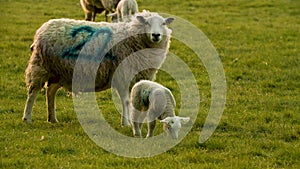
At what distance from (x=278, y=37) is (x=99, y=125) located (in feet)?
29.9

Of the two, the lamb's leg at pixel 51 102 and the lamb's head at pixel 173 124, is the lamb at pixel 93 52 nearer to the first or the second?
the lamb's leg at pixel 51 102

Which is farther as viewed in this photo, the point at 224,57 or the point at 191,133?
the point at 224,57

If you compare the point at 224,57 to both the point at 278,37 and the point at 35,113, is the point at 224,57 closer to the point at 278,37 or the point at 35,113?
the point at 278,37

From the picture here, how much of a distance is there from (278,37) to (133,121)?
31.3 ft

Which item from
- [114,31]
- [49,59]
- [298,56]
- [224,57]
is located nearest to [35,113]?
[49,59]

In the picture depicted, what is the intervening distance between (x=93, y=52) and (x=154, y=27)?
97 centimetres

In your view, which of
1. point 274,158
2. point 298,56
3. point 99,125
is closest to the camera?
point 274,158

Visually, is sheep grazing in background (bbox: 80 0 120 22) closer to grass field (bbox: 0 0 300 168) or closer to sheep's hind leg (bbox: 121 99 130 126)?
grass field (bbox: 0 0 300 168)

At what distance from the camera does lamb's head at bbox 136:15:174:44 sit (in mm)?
9548

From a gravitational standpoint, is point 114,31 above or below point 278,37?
above

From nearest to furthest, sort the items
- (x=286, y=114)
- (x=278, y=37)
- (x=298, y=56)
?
(x=286, y=114) → (x=298, y=56) → (x=278, y=37)

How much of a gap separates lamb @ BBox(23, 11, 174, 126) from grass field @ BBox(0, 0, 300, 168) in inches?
22.9

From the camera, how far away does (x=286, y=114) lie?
10.6 metres

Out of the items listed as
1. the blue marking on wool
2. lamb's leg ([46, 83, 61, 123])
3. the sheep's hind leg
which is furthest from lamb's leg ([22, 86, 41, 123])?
the sheep's hind leg
